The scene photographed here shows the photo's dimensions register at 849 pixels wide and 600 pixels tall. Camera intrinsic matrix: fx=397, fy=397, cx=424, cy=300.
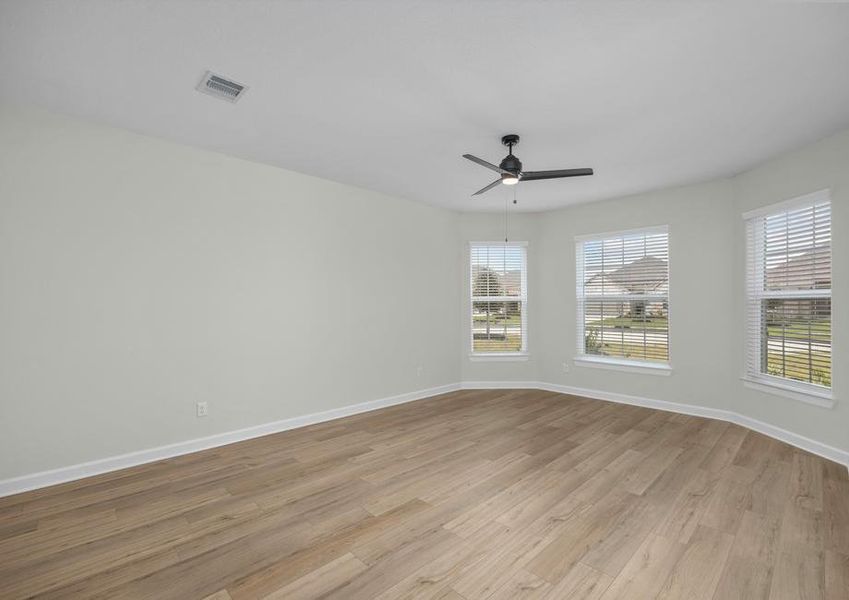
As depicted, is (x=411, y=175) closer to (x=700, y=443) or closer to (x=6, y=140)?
(x=6, y=140)

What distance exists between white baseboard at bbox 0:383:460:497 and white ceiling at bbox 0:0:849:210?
8.35ft

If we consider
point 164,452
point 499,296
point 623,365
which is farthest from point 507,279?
point 164,452

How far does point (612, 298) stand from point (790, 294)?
181 cm

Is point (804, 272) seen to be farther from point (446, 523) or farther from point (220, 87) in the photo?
point (220, 87)

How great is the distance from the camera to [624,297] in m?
5.14

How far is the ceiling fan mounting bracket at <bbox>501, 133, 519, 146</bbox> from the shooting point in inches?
123

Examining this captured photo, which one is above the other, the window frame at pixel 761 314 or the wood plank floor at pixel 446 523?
the window frame at pixel 761 314

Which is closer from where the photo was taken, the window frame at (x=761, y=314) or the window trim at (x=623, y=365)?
the window frame at (x=761, y=314)

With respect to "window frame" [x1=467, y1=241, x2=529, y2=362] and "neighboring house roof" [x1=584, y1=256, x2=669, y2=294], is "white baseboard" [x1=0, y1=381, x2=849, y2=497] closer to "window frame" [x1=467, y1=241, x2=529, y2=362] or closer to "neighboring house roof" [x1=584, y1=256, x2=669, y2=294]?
"window frame" [x1=467, y1=241, x2=529, y2=362]

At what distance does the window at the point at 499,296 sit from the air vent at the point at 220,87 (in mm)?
3951

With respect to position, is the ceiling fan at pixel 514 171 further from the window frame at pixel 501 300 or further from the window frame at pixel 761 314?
the window frame at pixel 501 300

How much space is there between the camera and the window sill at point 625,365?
4.80 meters

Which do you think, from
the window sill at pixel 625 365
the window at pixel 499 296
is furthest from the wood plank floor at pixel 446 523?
the window at pixel 499 296

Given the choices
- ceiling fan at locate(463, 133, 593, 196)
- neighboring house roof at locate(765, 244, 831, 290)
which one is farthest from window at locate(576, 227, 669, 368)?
ceiling fan at locate(463, 133, 593, 196)
